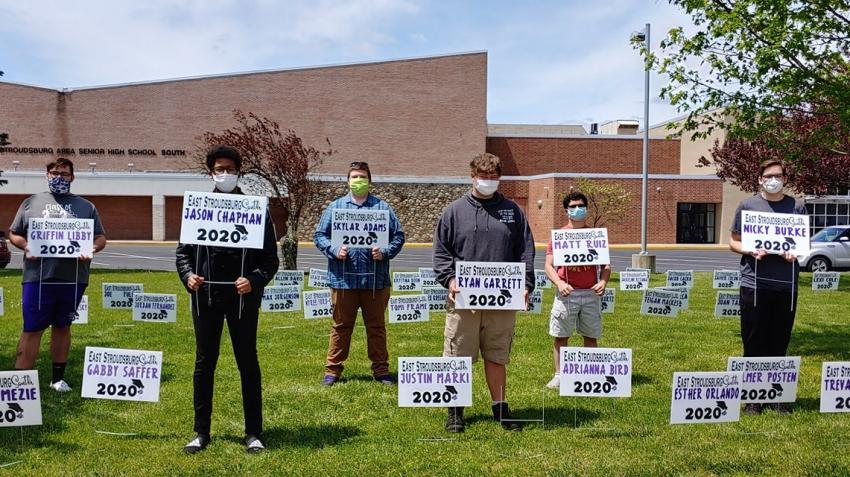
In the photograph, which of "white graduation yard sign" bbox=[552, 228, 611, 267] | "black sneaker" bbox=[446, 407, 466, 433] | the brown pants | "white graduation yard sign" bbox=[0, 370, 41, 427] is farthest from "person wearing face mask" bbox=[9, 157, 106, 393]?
"white graduation yard sign" bbox=[552, 228, 611, 267]

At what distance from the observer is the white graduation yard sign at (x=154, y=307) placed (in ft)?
29.5

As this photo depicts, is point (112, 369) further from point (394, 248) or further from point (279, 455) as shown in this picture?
point (394, 248)

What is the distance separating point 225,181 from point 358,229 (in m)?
1.95

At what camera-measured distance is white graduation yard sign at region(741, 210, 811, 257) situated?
579cm

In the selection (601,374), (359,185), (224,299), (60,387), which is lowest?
(60,387)

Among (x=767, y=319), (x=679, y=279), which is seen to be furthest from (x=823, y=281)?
(x=767, y=319)

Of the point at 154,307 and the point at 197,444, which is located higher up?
the point at 154,307

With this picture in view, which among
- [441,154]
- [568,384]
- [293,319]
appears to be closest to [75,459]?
[568,384]

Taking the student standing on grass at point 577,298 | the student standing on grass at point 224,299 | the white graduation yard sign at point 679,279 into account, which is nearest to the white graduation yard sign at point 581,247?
the student standing on grass at point 577,298

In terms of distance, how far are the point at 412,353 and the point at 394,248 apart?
83.7 inches

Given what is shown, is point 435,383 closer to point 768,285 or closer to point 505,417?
point 505,417

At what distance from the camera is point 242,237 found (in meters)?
4.95

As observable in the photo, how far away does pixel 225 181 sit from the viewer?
5004 millimetres

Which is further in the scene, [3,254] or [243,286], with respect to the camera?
[3,254]
